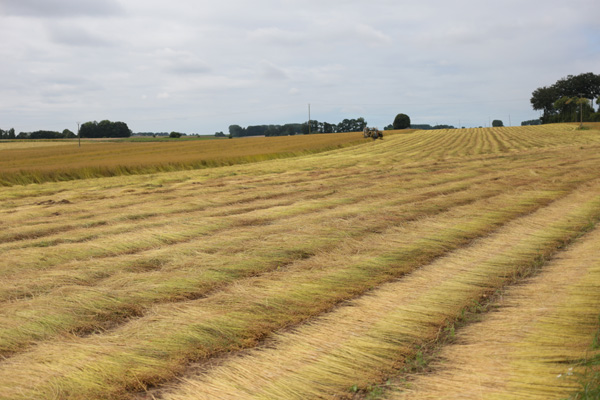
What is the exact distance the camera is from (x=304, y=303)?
3971 millimetres

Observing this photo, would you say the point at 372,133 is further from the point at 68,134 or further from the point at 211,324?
the point at 68,134

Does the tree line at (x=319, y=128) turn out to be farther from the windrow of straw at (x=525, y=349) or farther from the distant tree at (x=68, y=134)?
the windrow of straw at (x=525, y=349)

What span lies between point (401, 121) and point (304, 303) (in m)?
107

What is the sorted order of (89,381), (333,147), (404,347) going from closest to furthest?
1. (89,381)
2. (404,347)
3. (333,147)

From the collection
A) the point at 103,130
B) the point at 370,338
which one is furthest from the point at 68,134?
the point at 370,338

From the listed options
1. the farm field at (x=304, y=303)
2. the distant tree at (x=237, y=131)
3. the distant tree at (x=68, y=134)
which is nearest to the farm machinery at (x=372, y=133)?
the farm field at (x=304, y=303)

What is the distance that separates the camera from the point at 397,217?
723 cm

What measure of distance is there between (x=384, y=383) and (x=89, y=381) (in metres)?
1.54

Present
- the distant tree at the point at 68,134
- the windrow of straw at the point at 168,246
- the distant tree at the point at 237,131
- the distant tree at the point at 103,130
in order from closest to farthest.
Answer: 1. the windrow of straw at the point at 168,246
2. the distant tree at the point at 68,134
3. the distant tree at the point at 103,130
4. the distant tree at the point at 237,131

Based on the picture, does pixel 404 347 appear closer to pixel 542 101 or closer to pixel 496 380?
pixel 496 380

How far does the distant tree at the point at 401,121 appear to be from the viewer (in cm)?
10775

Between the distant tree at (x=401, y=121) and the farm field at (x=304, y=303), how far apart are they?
335 feet

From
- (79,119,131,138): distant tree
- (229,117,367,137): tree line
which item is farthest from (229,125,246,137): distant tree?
(79,119,131,138): distant tree

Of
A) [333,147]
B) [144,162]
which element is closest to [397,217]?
[144,162]
